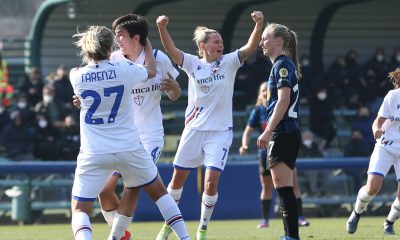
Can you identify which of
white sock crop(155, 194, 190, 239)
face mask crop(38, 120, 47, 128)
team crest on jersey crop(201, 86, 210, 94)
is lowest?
face mask crop(38, 120, 47, 128)

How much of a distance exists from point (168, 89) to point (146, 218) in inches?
314

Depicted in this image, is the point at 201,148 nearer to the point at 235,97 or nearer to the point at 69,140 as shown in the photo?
the point at 69,140

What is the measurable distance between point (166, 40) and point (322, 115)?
39.7ft

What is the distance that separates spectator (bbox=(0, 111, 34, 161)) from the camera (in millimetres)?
21031

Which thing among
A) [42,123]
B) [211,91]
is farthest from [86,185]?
[42,123]

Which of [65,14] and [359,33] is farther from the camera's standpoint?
[359,33]

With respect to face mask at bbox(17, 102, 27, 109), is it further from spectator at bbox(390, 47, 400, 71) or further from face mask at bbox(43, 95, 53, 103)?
spectator at bbox(390, 47, 400, 71)

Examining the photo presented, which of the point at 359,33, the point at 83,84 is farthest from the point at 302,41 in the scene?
the point at 83,84

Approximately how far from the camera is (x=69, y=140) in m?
21.0

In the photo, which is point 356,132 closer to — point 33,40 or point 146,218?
point 146,218

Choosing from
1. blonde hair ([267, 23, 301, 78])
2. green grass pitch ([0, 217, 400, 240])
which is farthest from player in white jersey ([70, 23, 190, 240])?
green grass pitch ([0, 217, 400, 240])

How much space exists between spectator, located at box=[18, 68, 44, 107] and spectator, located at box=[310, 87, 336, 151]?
19.1 feet

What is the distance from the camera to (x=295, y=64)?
1076 cm

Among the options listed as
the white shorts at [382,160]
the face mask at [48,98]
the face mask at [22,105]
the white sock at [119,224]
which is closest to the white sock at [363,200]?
the white shorts at [382,160]
